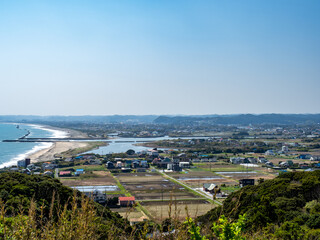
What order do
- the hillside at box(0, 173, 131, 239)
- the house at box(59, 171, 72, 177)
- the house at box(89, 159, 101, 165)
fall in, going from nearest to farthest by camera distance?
the hillside at box(0, 173, 131, 239), the house at box(59, 171, 72, 177), the house at box(89, 159, 101, 165)

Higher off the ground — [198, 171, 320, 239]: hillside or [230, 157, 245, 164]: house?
[198, 171, 320, 239]: hillside

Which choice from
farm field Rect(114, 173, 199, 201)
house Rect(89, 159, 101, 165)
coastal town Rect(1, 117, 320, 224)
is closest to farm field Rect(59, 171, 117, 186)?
coastal town Rect(1, 117, 320, 224)

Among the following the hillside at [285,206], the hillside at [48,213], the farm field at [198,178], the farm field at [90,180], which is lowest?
the farm field at [198,178]

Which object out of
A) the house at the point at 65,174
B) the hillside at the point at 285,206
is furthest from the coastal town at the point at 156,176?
the hillside at the point at 285,206

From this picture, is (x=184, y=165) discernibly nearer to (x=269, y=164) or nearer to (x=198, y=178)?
(x=198, y=178)

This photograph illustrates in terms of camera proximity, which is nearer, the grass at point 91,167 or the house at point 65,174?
the house at point 65,174

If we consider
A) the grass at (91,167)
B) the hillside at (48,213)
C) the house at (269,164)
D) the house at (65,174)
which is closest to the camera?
the hillside at (48,213)

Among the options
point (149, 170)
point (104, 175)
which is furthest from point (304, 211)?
point (149, 170)

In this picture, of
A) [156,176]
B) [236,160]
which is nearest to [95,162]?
[156,176]

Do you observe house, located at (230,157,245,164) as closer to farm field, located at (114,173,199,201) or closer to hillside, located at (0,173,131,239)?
farm field, located at (114,173,199,201)

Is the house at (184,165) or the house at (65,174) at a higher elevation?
the house at (65,174)

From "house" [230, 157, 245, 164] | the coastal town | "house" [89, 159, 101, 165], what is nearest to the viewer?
the coastal town

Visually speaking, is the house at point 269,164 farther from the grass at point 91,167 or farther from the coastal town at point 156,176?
the grass at point 91,167
